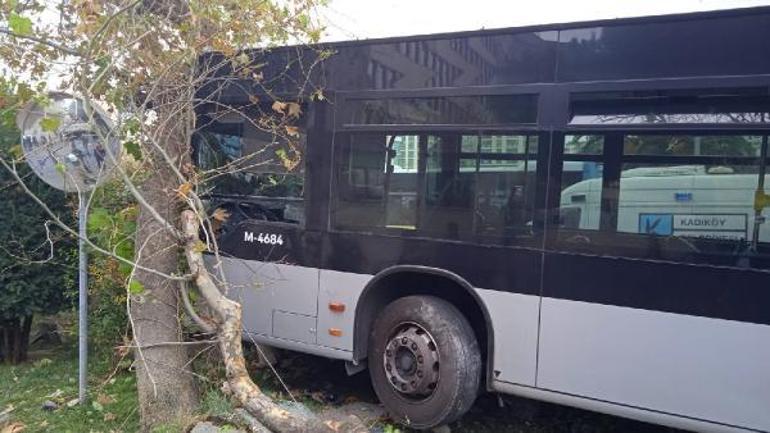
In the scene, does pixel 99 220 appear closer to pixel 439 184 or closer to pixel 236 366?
pixel 236 366

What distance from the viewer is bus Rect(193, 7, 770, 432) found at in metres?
3.92

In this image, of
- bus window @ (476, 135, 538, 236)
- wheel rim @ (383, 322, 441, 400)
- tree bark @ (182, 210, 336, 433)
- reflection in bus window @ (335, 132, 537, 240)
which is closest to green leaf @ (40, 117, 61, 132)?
tree bark @ (182, 210, 336, 433)

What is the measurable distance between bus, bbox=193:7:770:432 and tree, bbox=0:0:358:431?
0.28m

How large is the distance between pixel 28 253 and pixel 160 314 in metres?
2.64

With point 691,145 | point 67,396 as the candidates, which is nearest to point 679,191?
point 691,145

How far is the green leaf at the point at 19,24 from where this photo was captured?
167 inches

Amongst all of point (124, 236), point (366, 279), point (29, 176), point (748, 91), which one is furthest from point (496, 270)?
point (29, 176)

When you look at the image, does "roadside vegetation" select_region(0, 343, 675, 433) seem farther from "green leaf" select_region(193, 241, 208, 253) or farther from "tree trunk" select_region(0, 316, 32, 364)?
"green leaf" select_region(193, 241, 208, 253)

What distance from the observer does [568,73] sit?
4.38m

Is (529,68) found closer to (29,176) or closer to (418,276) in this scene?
(418,276)

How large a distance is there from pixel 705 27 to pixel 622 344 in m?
1.90

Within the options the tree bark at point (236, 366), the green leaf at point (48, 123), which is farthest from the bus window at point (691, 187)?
the green leaf at point (48, 123)

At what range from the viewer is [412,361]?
16.3 feet

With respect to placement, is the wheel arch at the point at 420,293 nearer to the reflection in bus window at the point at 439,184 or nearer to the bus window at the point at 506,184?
the reflection in bus window at the point at 439,184
